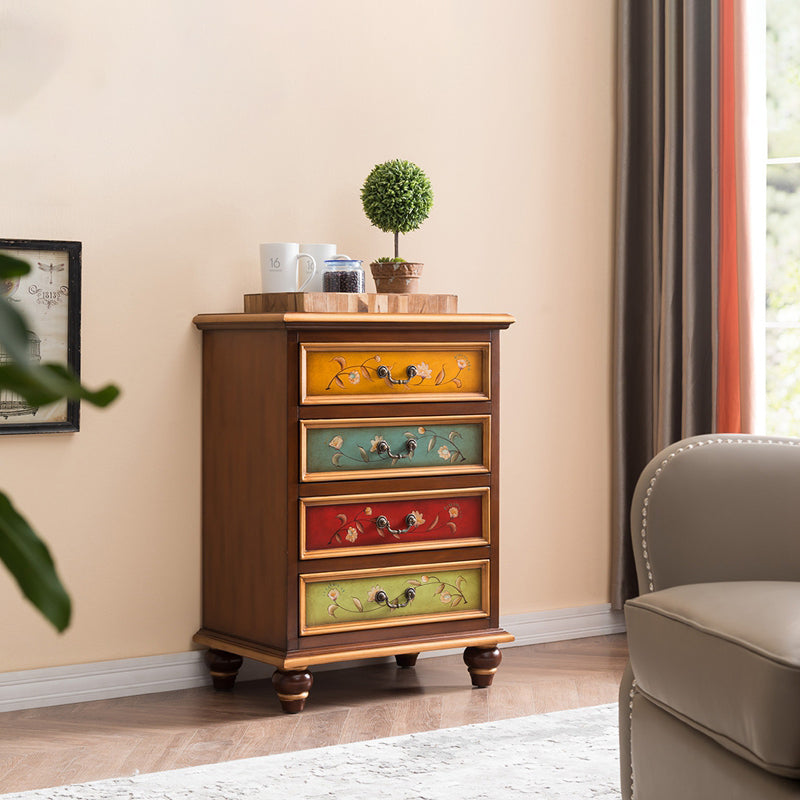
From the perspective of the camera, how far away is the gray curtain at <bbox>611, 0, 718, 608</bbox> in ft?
11.1

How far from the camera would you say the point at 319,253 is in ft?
9.86

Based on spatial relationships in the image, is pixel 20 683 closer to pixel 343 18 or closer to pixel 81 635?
pixel 81 635

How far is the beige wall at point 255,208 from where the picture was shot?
2859 mm

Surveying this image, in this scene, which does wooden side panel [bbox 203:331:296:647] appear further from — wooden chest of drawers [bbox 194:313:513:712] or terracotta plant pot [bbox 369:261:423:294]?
terracotta plant pot [bbox 369:261:423:294]

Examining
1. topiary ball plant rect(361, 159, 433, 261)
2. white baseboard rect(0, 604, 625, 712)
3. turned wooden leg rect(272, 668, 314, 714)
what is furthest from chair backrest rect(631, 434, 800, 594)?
white baseboard rect(0, 604, 625, 712)

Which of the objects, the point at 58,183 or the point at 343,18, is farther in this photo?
the point at 343,18

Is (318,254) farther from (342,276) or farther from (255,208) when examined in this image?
(255,208)

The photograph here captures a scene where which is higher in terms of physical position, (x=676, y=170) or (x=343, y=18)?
(x=343, y=18)

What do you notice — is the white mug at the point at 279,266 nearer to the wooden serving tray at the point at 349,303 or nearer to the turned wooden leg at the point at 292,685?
the wooden serving tray at the point at 349,303

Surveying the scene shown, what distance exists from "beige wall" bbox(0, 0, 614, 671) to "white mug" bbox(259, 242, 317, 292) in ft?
0.50

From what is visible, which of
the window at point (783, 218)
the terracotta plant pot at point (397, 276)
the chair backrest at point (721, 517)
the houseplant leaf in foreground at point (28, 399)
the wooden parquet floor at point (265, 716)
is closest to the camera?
the houseplant leaf in foreground at point (28, 399)

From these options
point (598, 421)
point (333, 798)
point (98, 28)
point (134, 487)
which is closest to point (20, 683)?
point (134, 487)

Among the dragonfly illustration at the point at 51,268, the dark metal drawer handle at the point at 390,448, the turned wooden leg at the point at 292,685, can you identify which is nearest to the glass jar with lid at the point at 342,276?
the dark metal drawer handle at the point at 390,448

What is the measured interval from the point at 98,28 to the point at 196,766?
1.79 meters
